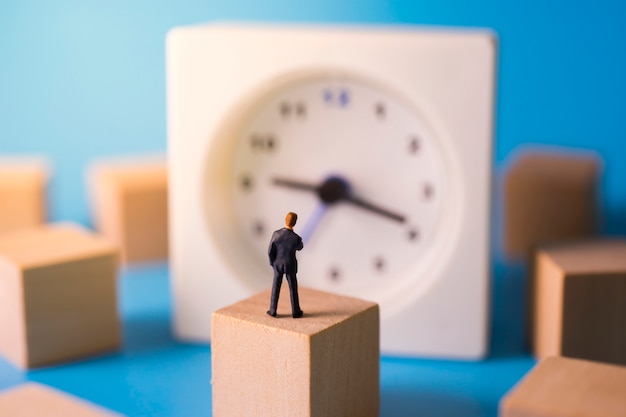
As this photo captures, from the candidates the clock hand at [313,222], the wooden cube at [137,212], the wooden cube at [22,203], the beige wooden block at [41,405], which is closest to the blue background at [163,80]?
the wooden cube at [137,212]

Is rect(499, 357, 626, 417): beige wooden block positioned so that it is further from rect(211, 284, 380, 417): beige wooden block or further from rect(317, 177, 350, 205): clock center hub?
rect(317, 177, 350, 205): clock center hub

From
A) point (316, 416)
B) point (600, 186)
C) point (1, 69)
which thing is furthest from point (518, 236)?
point (1, 69)

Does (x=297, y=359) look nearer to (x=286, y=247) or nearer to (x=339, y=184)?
(x=286, y=247)

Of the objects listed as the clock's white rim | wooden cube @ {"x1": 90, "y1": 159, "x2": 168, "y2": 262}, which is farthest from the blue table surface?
wooden cube @ {"x1": 90, "y1": 159, "x2": 168, "y2": 262}

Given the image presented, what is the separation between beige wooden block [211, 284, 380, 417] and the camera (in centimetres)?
174

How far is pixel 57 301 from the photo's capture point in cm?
212

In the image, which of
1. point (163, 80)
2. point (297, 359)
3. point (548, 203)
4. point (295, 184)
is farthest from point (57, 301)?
point (163, 80)

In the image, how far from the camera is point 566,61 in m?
3.19

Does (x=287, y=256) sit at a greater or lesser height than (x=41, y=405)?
greater

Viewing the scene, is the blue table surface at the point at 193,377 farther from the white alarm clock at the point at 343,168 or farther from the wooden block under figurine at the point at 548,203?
the wooden block under figurine at the point at 548,203

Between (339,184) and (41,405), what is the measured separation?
2.26ft

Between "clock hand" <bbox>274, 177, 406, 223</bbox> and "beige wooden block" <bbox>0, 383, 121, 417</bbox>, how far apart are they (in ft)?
1.86

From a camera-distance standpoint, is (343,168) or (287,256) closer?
(287,256)

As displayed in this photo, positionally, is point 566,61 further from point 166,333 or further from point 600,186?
point 166,333
